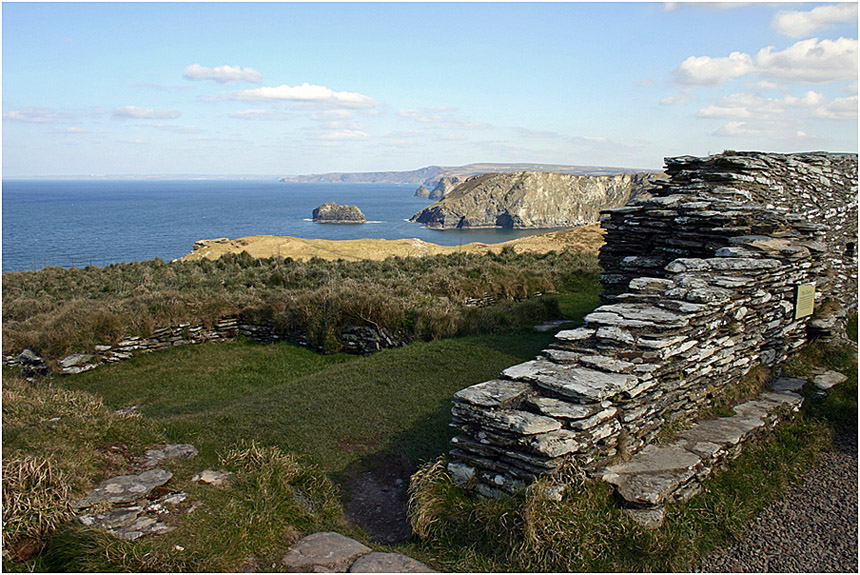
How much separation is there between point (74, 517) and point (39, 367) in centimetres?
923

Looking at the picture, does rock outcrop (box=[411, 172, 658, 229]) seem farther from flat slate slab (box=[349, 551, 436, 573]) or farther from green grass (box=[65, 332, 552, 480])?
flat slate slab (box=[349, 551, 436, 573])

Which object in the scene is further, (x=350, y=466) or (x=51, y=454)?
(x=350, y=466)

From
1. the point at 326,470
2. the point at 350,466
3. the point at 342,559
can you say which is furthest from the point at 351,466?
the point at 342,559

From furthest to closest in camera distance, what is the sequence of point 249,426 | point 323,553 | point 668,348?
point 249,426 → point 668,348 → point 323,553

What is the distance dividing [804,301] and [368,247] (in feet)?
105

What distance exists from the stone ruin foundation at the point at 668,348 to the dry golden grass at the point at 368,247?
23336 mm

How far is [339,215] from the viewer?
11775cm

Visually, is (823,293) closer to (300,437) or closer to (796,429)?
(796,429)

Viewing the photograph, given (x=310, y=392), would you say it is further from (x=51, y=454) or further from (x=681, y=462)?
(x=681, y=462)

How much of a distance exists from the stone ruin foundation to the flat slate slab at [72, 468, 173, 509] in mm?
2936

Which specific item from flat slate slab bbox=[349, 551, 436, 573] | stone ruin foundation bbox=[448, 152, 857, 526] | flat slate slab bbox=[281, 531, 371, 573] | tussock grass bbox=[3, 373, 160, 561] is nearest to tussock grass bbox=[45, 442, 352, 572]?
flat slate slab bbox=[281, 531, 371, 573]

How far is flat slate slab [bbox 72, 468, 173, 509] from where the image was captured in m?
5.08

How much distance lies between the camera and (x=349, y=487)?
6262 millimetres

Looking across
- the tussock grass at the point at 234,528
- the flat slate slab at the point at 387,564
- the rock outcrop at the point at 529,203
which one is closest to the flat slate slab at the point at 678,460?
the flat slate slab at the point at 387,564
